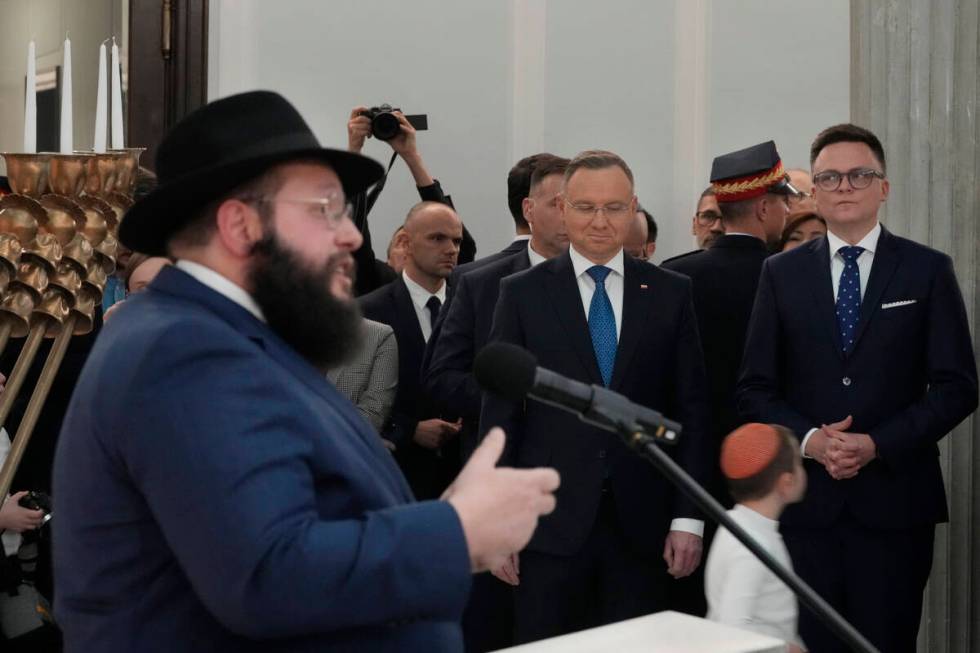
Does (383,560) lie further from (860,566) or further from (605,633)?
(860,566)

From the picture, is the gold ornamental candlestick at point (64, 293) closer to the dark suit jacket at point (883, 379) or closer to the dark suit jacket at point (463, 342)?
the dark suit jacket at point (463, 342)

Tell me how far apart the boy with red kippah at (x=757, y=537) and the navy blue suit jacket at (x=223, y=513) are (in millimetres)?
1253

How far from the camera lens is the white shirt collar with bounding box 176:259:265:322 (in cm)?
198

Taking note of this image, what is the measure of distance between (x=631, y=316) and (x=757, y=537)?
0.91m

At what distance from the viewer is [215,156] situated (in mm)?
2020

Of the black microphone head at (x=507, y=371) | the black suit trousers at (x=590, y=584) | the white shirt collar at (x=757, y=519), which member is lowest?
the black suit trousers at (x=590, y=584)

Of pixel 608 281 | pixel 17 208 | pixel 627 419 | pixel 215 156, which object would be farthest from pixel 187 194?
pixel 608 281

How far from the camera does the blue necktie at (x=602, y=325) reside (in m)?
3.90

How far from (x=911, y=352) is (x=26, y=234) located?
229 cm

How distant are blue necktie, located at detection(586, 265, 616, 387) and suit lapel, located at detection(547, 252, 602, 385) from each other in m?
0.04

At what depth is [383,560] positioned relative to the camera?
5.81ft

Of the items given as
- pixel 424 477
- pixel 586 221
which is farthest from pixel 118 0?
pixel 586 221

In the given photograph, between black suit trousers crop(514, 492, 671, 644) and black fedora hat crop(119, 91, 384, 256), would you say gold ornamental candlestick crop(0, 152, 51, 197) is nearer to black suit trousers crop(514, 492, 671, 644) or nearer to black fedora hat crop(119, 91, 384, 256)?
black fedora hat crop(119, 91, 384, 256)

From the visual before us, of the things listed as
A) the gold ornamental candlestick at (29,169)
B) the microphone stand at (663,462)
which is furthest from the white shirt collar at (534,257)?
the microphone stand at (663,462)
